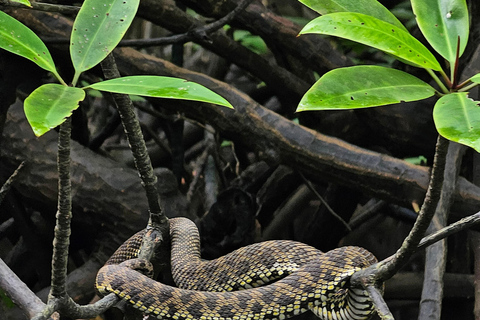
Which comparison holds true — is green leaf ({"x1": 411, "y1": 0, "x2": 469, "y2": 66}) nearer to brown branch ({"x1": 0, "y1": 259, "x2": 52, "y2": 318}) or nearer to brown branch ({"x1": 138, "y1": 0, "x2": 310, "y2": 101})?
brown branch ({"x1": 0, "y1": 259, "x2": 52, "y2": 318})

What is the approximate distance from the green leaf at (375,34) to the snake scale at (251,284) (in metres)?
0.67

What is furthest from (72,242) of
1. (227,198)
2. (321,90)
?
(321,90)

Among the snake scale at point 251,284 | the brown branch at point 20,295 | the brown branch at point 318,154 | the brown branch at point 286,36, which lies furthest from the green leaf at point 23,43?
the brown branch at point 286,36

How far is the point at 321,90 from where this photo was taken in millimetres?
814

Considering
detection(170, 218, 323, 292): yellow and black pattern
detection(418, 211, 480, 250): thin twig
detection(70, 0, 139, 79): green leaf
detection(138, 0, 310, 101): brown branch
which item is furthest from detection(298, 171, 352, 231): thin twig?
detection(70, 0, 139, 79): green leaf

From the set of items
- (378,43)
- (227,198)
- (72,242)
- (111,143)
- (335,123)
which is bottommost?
(72,242)

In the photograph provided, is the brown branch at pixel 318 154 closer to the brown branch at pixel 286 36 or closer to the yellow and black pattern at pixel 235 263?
the brown branch at pixel 286 36

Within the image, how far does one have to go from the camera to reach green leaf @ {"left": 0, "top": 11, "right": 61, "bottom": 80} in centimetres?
84

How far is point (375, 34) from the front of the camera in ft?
2.86

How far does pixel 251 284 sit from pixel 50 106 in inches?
47.2

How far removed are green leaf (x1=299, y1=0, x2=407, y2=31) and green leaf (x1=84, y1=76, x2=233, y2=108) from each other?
307 mm

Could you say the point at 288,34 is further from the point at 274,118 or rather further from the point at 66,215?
the point at 66,215

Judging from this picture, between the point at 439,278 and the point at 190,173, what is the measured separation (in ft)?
6.90

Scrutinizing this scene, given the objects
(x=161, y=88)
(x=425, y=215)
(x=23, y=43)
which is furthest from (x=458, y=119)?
(x=23, y=43)
